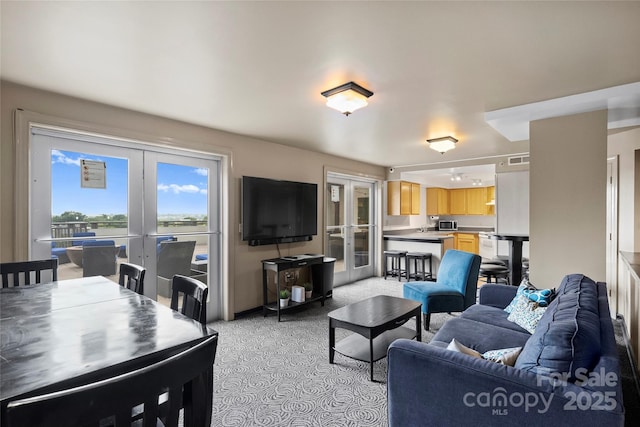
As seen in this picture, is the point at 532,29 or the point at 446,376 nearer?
the point at 446,376

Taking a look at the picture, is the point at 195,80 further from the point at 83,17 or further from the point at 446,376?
the point at 446,376

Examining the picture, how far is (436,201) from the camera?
916 cm

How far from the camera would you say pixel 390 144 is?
4.88 meters

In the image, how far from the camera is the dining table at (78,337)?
3.31ft

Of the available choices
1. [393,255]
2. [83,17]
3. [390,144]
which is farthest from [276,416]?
[393,255]

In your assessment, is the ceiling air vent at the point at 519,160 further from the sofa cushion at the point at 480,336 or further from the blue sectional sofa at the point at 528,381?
the blue sectional sofa at the point at 528,381

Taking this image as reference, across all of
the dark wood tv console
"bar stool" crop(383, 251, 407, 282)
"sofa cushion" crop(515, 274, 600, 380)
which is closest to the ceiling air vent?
"bar stool" crop(383, 251, 407, 282)

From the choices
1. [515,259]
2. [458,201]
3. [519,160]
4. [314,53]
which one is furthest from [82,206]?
[458,201]

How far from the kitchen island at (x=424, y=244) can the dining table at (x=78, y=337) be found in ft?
19.0

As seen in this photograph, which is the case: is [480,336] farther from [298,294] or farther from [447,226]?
[447,226]

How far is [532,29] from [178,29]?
2.00m

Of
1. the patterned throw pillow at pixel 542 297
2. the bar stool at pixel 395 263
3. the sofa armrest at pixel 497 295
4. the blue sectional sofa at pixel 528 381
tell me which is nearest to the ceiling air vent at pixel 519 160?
the bar stool at pixel 395 263

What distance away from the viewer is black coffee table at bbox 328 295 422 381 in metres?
2.74

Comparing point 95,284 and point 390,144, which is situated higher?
point 390,144
